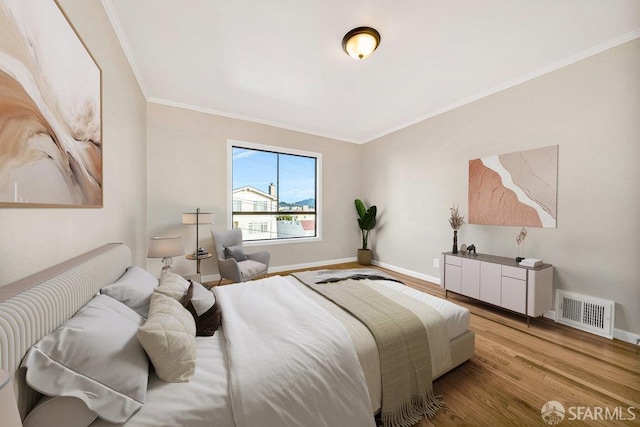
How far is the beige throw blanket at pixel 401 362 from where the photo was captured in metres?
1.34

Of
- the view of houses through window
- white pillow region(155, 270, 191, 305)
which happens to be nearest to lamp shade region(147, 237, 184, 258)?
white pillow region(155, 270, 191, 305)

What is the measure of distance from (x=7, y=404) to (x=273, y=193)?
4228mm

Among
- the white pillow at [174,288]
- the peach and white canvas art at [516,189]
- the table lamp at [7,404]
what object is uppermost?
the peach and white canvas art at [516,189]

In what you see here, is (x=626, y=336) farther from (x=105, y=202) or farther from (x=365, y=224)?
(x=105, y=202)

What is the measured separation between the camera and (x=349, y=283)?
7.32ft

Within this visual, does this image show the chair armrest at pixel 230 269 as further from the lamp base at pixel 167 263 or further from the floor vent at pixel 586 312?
the floor vent at pixel 586 312

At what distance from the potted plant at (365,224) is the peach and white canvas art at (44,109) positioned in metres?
4.22

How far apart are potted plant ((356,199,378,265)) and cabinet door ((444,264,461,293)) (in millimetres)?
1909

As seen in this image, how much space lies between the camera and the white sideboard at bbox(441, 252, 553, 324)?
2.41 m

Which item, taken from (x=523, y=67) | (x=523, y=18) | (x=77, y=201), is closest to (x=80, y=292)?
(x=77, y=201)

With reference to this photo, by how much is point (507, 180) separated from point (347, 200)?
2.87m

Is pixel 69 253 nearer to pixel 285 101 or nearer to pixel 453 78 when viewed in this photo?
pixel 285 101

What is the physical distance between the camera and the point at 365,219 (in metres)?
4.96

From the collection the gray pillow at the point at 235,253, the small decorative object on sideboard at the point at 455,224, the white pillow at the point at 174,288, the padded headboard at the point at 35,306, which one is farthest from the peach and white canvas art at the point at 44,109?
the small decorative object on sideboard at the point at 455,224
